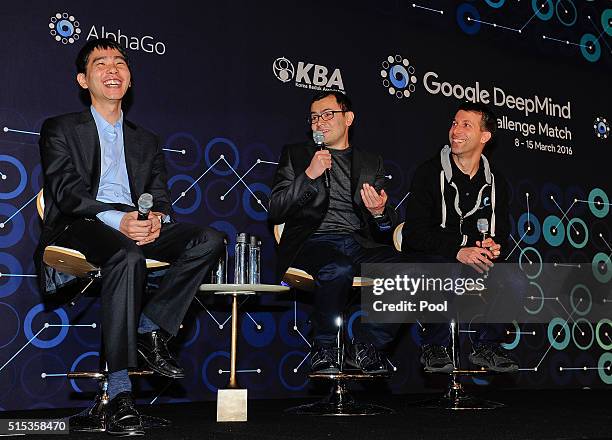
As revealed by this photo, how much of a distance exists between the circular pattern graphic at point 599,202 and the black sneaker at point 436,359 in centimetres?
292

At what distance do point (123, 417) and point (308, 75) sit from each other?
2919 mm

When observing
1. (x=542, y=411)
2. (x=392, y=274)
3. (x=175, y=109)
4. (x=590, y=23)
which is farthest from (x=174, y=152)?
(x=590, y=23)

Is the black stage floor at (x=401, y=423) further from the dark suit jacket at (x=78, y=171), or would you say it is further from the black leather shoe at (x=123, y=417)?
the dark suit jacket at (x=78, y=171)

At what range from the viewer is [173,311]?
10.7ft

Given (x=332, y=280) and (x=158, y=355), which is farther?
(x=332, y=280)

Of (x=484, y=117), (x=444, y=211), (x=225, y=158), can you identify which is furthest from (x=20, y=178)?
(x=484, y=117)

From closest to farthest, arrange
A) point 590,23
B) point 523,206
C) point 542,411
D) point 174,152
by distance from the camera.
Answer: point 542,411 → point 174,152 → point 523,206 → point 590,23

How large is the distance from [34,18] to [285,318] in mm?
2228

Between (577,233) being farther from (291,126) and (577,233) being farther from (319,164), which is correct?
(319,164)

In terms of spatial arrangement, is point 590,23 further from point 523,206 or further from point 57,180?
point 57,180

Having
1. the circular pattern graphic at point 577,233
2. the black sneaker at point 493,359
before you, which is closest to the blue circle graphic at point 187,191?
the black sneaker at point 493,359

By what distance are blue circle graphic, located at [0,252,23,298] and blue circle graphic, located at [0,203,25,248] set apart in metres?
0.07

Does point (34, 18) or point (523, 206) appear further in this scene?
point (523, 206)

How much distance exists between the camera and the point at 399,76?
5.55 meters
